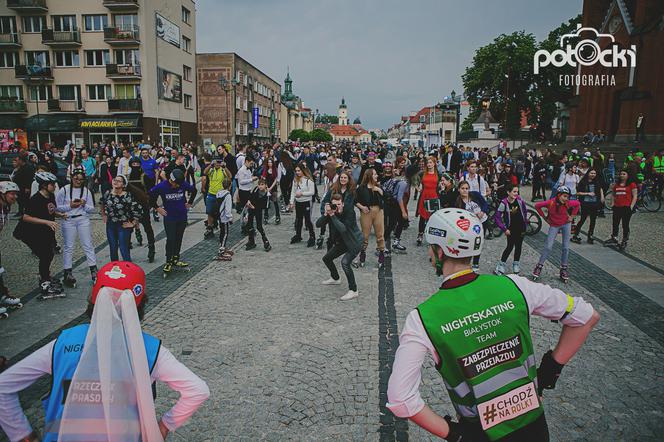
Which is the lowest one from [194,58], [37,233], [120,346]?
[37,233]

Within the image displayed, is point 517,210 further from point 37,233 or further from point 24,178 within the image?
point 24,178

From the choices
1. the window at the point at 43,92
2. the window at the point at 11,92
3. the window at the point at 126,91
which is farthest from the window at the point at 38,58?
the window at the point at 126,91

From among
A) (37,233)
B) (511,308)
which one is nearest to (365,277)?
(37,233)

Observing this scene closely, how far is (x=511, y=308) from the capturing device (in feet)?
6.87

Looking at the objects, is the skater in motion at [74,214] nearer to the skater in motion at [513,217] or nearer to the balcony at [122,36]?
the skater in motion at [513,217]

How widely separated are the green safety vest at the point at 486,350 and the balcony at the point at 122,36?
1669 inches

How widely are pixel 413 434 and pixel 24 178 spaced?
11.3 m

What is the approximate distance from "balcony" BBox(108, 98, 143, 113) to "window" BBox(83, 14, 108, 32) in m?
6.30

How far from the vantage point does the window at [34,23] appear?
1556 inches

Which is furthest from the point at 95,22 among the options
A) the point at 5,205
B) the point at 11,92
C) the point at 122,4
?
the point at 5,205

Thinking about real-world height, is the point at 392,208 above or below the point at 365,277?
above

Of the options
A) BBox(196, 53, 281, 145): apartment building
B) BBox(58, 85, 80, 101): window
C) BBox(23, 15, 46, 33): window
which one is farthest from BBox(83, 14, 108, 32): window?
A: BBox(196, 53, 281, 145): apartment building

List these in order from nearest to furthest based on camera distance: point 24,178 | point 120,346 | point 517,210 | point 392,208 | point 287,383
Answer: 1. point 120,346
2. point 287,383
3. point 517,210
4. point 392,208
5. point 24,178

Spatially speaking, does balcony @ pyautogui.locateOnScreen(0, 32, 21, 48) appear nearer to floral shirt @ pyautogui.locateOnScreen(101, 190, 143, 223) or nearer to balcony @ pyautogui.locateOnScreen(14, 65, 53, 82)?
balcony @ pyautogui.locateOnScreen(14, 65, 53, 82)
